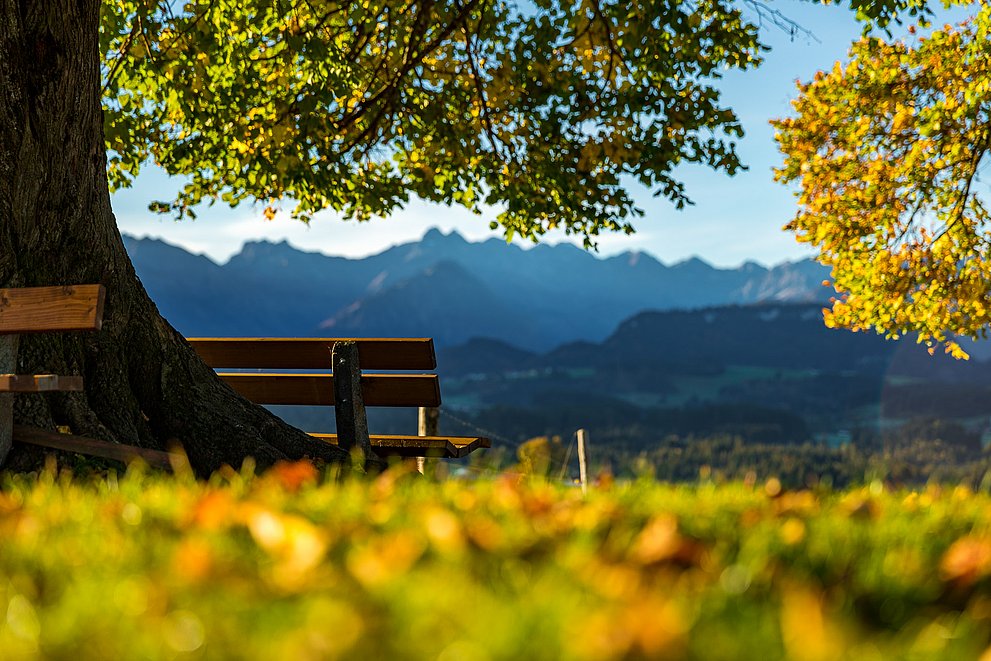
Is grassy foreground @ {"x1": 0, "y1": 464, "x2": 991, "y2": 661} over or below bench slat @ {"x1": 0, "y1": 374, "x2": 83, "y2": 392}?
below

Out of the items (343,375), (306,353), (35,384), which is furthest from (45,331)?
(306,353)

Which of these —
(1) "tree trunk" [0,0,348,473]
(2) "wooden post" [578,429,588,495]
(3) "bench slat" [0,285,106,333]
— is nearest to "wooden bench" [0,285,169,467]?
(3) "bench slat" [0,285,106,333]

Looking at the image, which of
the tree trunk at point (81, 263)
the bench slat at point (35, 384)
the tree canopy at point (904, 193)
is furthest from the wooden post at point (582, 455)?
the bench slat at point (35, 384)

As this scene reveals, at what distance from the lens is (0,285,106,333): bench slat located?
15.8 ft

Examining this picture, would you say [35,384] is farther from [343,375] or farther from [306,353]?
[306,353]

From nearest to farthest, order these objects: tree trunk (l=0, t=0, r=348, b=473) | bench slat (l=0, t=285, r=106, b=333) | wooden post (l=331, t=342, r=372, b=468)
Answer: bench slat (l=0, t=285, r=106, b=333)
tree trunk (l=0, t=0, r=348, b=473)
wooden post (l=331, t=342, r=372, b=468)

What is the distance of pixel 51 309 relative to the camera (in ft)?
16.3

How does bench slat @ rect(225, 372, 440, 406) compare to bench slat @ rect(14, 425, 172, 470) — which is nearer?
bench slat @ rect(14, 425, 172, 470)

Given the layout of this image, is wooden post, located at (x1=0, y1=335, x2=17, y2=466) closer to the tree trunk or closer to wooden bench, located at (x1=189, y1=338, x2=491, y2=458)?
the tree trunk

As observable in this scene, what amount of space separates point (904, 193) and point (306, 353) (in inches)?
470

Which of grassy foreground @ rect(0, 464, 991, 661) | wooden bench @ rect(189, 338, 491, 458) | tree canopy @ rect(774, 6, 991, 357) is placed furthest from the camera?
tree canopy @ rect(774, 6, 991, 357)

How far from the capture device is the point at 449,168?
12.2 meters

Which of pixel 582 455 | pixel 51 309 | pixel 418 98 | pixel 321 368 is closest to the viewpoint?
pixel 51 309

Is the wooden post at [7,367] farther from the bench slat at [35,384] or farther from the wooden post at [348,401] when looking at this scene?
the wooden post at [348,401]
